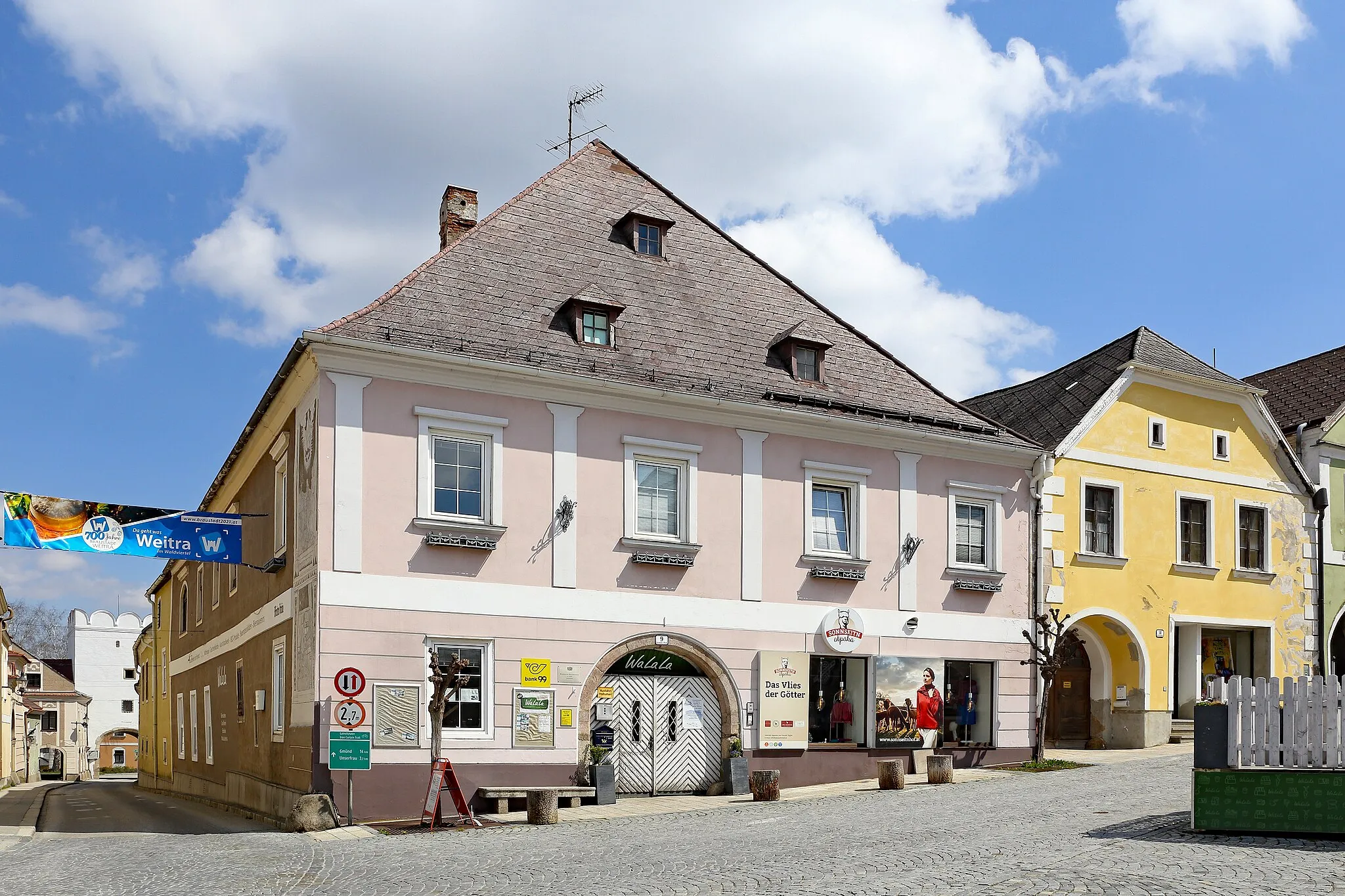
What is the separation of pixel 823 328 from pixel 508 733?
1027 cm

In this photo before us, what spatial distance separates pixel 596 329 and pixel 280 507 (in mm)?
6090

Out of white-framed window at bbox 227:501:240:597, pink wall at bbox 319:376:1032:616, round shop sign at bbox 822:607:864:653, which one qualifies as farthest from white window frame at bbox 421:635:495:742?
white-framed window at bbox 227:501:240:597

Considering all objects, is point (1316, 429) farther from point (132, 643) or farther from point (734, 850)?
point (132, 643)

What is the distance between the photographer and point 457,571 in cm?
2016

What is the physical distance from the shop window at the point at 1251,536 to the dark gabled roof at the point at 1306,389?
115 inches

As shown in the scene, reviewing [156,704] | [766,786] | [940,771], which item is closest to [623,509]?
[766,786]

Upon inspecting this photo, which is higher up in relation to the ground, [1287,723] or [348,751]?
[1287,723]

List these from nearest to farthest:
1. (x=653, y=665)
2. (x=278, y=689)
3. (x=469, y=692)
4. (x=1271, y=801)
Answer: (x=1271, y=801) → (x=469, y=692) → (x=278, y=689) → (x=653, y=665)

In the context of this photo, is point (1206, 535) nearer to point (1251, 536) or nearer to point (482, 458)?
point (1251, 536)

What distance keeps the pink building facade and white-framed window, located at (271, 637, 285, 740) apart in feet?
5.08

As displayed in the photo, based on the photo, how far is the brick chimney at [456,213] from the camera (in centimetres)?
2517

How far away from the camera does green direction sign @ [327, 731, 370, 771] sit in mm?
18203

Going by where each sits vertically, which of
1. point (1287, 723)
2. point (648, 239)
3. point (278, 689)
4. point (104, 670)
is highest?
point (648, 239)

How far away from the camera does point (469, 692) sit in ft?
65.9
